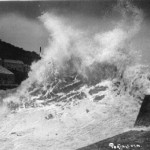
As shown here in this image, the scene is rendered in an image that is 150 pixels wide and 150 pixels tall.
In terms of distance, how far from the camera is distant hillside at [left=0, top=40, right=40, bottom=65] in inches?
1323

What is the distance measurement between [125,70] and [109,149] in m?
2.50

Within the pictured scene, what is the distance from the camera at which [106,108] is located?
518 centimetres

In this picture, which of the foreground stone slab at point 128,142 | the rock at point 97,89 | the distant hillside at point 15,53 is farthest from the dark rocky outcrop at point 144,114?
the distant hillside at point 15,53

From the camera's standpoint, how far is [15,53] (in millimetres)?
37375

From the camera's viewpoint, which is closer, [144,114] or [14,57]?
[144,114]

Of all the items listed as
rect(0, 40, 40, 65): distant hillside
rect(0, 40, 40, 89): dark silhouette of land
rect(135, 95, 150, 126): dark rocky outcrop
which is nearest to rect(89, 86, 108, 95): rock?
rect(135, 95, 150, 126): dark rocky outcrop

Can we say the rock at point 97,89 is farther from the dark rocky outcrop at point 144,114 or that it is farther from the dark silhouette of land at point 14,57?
the dark silhouette of land at point 14,57

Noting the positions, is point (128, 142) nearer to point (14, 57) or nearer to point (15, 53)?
point (14, 57)

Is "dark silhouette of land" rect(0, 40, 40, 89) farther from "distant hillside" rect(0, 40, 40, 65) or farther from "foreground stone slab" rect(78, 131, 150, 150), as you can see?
"foreground stone slab" rect(78, 131, 150, 150)

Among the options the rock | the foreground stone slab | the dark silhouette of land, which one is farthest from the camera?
the dark silhouette of land

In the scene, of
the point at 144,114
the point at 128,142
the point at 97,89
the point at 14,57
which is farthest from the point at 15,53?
the point at 128,142

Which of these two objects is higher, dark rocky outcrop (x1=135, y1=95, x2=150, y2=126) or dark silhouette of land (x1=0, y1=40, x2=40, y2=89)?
dark silhouette of land (x1=0, y1=40, x2=40, y2=89)

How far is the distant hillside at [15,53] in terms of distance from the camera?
110 feet

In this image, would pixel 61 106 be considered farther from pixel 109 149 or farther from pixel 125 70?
pixel 109 149
